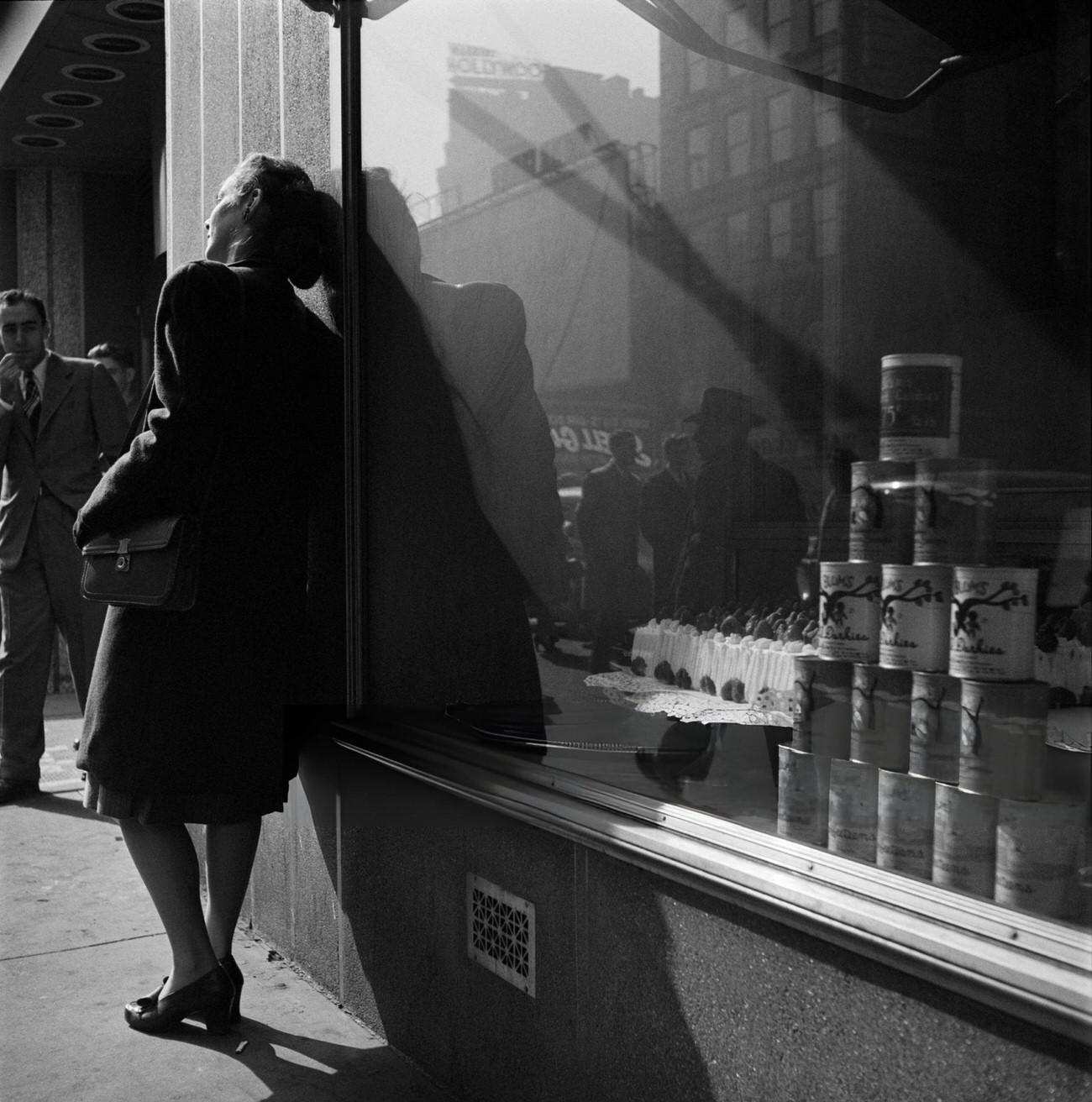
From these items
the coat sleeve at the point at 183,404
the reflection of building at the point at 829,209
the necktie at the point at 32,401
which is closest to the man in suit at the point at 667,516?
the reflection of building at the point at 829,209

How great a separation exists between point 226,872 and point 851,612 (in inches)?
73.7

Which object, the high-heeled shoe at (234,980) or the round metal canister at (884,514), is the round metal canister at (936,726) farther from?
the high-heeled shoe at (234,980)

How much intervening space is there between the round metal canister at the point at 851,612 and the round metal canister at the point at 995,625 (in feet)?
0.52

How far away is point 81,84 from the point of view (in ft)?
27.0

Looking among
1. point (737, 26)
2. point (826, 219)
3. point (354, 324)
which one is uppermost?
point (737, 26)

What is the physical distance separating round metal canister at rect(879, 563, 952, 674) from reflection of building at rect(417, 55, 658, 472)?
1.21m

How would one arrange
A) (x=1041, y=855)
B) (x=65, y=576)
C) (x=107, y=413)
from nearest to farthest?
1. (x=1041, y=855)
2. (x=65, y=576)
3. (x=107, y=413)

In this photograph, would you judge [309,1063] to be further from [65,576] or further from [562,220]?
[65,576]

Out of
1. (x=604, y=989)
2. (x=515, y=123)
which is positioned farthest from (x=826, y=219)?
(x=604, y=989)

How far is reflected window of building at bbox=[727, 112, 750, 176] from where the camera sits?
341cm

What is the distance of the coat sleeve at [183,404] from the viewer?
2.87 metres

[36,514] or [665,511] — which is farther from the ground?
[665,511]

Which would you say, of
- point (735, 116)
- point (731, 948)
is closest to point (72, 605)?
point (735, 116)

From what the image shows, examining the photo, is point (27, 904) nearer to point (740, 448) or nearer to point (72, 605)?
point (72, 605)
